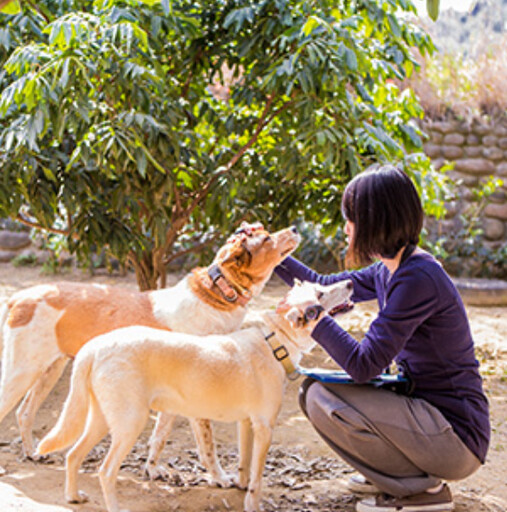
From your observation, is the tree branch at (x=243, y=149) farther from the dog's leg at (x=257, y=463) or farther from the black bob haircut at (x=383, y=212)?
the dog's leg at (x=257, y=463)

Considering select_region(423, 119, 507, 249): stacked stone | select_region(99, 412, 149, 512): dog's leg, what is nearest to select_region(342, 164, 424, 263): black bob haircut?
select_region(99, 412, 149, 512): dog's leg

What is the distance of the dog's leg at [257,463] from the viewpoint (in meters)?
2.76

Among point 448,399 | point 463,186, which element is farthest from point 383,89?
point 463,186

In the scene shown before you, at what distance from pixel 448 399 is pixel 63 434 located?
1.61m

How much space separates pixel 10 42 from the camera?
3947mm

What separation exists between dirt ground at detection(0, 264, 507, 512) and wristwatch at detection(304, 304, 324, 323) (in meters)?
0.93

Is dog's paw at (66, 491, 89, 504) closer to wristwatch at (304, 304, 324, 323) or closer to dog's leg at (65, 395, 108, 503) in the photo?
dog's leg at (65, 395, 108, 503)

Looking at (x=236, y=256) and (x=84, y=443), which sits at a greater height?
(x=236, y=256)

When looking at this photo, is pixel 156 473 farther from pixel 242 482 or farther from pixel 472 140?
pixel 472 140

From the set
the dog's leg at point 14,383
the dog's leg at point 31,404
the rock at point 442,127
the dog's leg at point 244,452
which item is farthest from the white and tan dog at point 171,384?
the rock at point 442,127

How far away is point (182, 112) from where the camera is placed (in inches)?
182

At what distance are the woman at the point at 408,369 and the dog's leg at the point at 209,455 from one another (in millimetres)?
758

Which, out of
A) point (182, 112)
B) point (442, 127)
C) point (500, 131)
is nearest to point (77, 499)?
point (182, 112)

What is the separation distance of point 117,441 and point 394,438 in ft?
3.69
